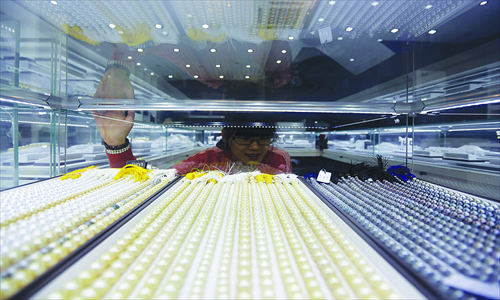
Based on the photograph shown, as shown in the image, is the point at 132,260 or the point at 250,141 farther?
the point at 250,141

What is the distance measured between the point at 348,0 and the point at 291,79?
69cm

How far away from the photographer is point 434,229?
552mm

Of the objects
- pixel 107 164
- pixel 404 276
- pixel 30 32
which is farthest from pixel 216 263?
pixel 30 32

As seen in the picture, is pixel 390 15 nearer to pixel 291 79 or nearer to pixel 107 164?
pixel 291 79

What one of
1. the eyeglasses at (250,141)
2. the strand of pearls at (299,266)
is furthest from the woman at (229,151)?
the strand of pearls at (299,266)

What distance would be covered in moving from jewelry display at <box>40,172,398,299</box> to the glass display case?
0.17 feet

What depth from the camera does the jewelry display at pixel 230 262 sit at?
1.15 ft

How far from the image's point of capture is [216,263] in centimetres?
44

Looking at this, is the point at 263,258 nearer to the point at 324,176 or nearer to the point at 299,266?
the point at 299,266

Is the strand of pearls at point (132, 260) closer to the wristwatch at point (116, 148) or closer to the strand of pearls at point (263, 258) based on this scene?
the strand of pearls at point (263, 258)

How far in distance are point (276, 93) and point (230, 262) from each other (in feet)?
4.80

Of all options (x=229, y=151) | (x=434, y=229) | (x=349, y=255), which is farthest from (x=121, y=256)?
(x=229, y=151)

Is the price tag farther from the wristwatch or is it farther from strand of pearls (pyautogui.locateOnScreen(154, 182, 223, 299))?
the wristwatch

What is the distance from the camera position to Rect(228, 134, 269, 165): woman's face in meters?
1.73
